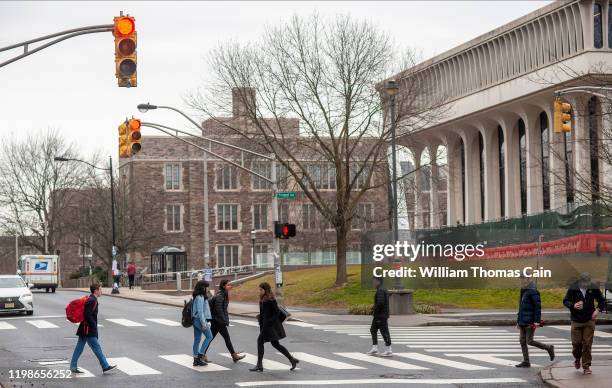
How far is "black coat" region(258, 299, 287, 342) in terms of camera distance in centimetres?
1919

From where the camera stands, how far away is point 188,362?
20.9 metres

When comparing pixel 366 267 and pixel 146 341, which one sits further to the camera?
pixel 366 267

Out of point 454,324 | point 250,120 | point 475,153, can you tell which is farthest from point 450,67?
point 454,324

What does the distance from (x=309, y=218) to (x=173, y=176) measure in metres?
13.0

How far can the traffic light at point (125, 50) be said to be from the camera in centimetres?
1628

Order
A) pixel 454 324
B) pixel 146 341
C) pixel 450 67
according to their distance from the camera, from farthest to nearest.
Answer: pixel 450 67, pixel 454 324, pixel 146 341

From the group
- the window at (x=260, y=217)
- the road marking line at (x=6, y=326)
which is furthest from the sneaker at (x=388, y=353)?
the window at (x=260, y=217)

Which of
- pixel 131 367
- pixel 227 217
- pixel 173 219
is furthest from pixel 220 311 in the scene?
pixel 227 217

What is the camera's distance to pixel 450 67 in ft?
257

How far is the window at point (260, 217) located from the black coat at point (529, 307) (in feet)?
250

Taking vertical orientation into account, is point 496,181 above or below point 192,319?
above

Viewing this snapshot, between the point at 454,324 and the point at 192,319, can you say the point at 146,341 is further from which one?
the point at 454,324

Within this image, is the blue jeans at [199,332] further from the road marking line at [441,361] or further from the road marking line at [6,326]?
the road marking line at [6,326]

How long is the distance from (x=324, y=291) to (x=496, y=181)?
121 feet
